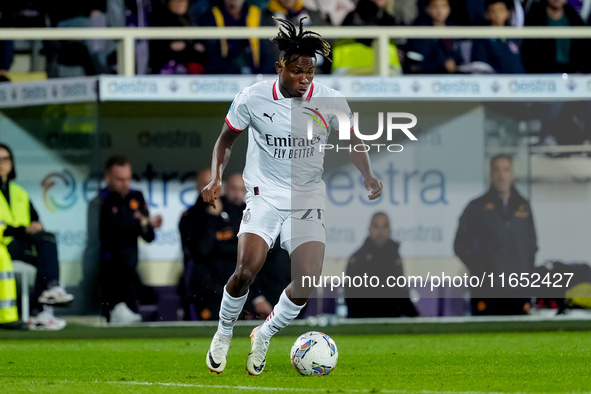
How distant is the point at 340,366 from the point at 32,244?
400 centimetres

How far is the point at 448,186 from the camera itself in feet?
34.6

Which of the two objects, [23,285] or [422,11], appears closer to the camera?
[23,285]

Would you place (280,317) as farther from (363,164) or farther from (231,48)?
(231,48)

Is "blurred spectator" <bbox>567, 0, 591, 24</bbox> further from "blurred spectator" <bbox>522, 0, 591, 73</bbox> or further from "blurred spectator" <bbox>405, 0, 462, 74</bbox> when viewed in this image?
"blurred spectator" <bbox>405, 0, 462, 74</bbox>

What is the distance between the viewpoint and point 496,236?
34.6ft

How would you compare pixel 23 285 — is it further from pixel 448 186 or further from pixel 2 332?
pixel 448 186

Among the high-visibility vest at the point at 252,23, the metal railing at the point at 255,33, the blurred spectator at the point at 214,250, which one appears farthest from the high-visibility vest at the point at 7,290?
the high-visibility vest at the point at 252,23

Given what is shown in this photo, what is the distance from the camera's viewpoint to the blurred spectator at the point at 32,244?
1005cm

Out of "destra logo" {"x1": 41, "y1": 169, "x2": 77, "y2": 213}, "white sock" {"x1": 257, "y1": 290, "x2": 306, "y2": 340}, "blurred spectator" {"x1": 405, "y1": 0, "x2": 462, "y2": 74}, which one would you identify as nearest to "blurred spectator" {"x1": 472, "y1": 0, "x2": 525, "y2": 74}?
"blurred spectator" {"x1": 405, "y1": 0, "x2": 462, "y2": 74}

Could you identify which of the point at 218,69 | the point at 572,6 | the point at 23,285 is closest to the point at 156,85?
the point at 218,69

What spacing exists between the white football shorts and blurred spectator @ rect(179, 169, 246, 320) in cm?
341

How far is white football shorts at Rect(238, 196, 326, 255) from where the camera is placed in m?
6.68

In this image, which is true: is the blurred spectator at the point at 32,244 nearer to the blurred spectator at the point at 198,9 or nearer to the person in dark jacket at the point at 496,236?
the blurred spectator at the point at 198,9

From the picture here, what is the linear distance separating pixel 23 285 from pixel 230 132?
3862mm
